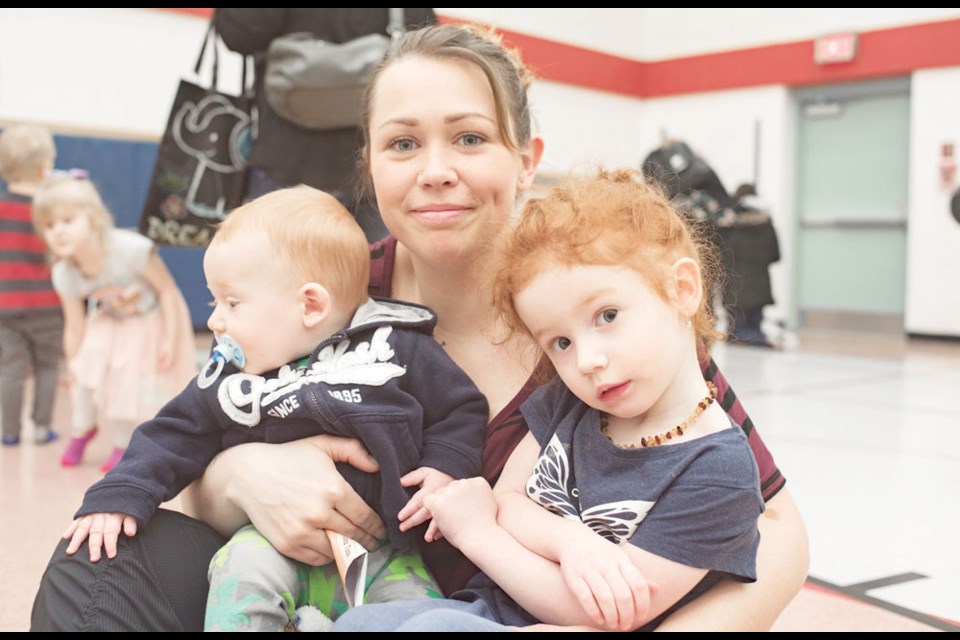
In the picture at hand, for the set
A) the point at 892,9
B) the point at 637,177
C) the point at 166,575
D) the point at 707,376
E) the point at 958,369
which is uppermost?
the point at 892,9

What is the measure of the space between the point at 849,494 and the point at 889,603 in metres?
0.91

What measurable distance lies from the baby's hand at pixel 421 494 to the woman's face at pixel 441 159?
32 cm

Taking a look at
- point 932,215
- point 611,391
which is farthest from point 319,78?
point 932,215

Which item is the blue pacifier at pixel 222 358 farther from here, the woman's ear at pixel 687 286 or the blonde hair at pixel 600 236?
the woman's ear at pixel 687 286

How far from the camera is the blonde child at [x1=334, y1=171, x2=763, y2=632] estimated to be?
95cm

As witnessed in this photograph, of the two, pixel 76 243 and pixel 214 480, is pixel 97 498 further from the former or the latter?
pixel 76 243

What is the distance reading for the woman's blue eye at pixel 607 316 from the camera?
1.01 m

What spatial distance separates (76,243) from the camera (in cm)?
308

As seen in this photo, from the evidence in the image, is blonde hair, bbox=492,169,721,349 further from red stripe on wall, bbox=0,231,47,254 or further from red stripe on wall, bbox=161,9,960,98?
red stripe on wall, bbox=161,9,960,98

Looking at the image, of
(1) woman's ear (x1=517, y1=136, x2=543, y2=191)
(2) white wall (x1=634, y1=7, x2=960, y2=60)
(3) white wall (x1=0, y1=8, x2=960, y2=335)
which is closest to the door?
(3) white wall (x1=0, y1=8, x2=960, y2=335)

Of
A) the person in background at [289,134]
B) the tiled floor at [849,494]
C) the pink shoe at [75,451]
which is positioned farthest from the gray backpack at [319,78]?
the pink shoe at [75,451]

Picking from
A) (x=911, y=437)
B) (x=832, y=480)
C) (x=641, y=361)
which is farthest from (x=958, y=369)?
(x=641, y=361)

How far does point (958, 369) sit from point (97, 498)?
5.76m
